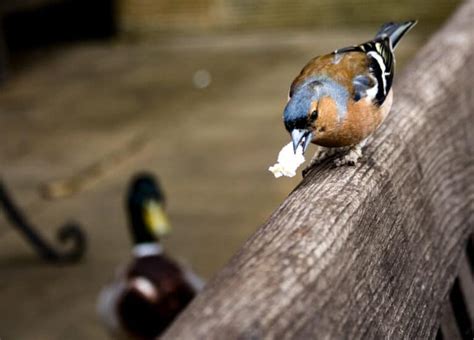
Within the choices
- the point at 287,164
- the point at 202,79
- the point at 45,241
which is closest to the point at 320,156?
the point at 287,164

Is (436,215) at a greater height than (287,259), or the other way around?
(287,259)

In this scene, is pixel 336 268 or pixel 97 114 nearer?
pixel 336 268

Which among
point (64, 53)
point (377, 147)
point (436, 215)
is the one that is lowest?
point (64, 53)

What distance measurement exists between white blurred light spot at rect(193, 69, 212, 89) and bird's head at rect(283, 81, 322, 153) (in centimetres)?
701

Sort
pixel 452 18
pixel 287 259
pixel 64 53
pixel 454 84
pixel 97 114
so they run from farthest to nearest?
1. pixel 64 53
2. pixel 97 114
3. pixel 452 18
4. pixel 454 84
5. pixel 287 259

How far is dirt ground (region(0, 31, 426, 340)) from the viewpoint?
5.27 meters

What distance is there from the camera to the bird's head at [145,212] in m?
4.51

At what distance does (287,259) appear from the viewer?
1.14m

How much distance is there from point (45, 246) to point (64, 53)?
535 centimetres

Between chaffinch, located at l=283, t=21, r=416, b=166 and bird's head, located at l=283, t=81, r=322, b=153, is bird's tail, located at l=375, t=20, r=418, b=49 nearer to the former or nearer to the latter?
chaffinch, located at l=283, t=21, r=416, b=166

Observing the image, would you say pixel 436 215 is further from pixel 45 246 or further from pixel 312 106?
pixel 45 246

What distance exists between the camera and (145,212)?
457 cm

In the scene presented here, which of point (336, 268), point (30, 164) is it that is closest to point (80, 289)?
point (30, 164)

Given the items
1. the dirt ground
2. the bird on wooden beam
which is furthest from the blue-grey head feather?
the dirt ground
